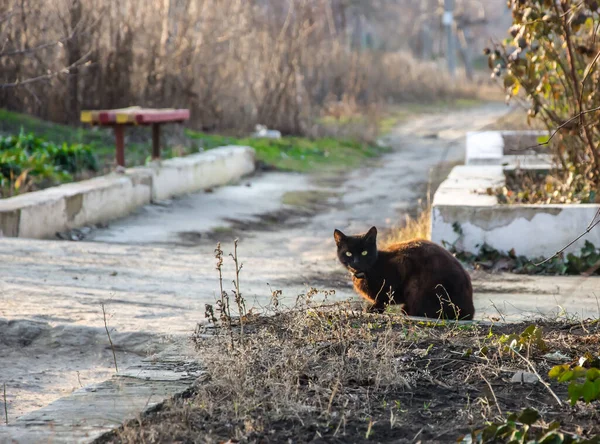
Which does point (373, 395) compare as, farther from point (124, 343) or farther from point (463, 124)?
point (463, 124)

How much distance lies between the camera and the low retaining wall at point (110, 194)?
8.45 meters

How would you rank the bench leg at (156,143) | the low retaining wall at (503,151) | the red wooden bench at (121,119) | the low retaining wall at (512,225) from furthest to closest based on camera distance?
1. the bench leg at (156,143)
2. the red wooden bench at (121,119)
3. the low retaining wall at (503,151)
4. the low retaining wall at (512,225)

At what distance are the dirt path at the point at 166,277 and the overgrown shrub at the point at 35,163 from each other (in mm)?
1146

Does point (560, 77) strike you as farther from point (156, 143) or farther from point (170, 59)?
point (170, 59)

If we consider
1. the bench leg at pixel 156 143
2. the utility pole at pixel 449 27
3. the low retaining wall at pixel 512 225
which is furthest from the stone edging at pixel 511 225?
the utility pole at pixel 449 27

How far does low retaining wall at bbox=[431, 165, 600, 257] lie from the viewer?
7445mm

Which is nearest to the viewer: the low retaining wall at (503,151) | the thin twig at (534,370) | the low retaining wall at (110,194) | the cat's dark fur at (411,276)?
the thin twig at (534,370)

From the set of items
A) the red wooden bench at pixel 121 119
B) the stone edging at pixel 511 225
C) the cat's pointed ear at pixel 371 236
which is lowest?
the stone edging at pixel 511 225

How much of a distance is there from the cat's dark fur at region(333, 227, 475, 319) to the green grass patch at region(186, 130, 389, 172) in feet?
32.8

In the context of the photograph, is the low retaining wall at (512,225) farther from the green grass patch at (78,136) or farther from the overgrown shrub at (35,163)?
the green grass patch at (78,136)

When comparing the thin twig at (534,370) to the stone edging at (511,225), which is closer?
the thin twig at (534,370)

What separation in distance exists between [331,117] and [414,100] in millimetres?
8671

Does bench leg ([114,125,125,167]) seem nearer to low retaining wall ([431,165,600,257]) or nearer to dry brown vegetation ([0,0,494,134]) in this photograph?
dry brown vegetation ([0,0,494,134])

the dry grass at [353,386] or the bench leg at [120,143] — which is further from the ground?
→ the bench leg at [120,143]
